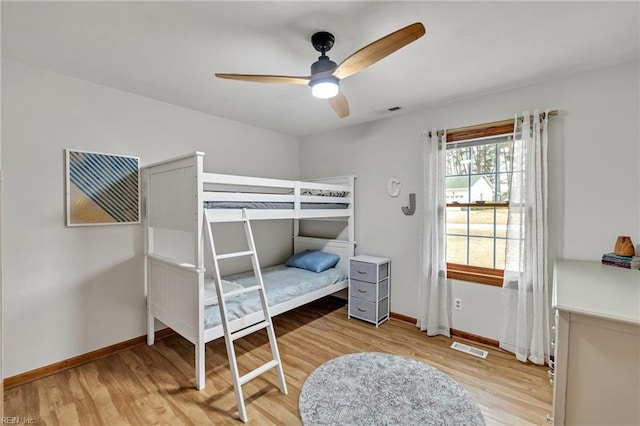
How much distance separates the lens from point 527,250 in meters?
2.50

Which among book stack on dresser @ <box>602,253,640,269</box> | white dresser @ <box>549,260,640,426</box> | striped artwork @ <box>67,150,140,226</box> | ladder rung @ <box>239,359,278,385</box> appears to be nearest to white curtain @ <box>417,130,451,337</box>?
book stack on dresser @ <box>602,253,640,269</box>

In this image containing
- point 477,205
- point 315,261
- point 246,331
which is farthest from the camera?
point 315,261

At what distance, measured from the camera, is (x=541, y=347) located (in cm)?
243

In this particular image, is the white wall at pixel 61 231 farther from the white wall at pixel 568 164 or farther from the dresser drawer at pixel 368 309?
the white wall at pixel 568 164

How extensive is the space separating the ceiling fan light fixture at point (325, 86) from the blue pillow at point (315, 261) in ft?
7.34

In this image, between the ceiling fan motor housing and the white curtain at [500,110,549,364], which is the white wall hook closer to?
the white curtain at [500,110,549,364]

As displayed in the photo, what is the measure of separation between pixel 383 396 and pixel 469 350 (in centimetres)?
117

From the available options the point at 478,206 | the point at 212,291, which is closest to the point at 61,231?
the point at 212,291

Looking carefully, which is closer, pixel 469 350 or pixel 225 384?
pixel 225 384

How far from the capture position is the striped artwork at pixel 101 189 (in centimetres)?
240

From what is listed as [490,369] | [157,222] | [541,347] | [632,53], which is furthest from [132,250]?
[632,53]

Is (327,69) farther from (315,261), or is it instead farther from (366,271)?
(315,261)

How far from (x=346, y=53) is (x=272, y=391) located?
2.54m

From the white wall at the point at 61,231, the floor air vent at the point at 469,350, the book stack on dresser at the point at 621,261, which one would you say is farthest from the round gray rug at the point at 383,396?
the white wall at the point at 61,231
